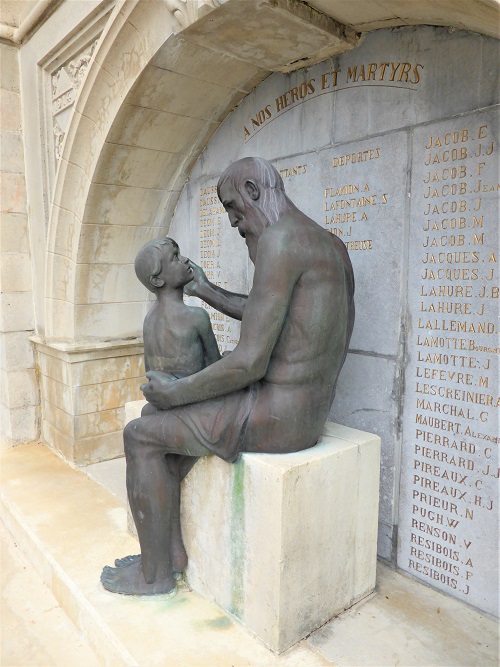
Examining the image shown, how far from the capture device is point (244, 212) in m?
2.28

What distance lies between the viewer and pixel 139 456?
246 centimetres

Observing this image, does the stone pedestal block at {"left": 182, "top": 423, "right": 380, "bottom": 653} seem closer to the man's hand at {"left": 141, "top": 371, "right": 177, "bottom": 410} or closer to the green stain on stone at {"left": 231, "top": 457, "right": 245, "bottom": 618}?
the green stain on stone at {"left": 231, "top": 457, "right": 245, "bottom": 618}

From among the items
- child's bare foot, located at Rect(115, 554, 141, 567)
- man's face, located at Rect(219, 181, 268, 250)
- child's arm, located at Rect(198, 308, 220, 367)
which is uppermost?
man's face, located at Rect(219, 181, 268, 250)

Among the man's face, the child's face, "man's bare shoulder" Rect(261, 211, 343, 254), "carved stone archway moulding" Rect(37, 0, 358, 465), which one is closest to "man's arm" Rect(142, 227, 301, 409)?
"man's bare shoulder" Rect(261, 211, 343, 254)

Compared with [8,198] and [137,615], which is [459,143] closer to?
[137,615]

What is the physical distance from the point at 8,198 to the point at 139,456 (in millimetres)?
3363

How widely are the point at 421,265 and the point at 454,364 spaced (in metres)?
0.53

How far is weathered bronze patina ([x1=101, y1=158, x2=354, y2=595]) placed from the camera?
2.11 metres

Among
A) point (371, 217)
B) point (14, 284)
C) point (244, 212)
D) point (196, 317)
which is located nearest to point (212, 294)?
point (196, 317)

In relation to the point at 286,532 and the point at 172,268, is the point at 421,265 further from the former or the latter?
the point at 286,532

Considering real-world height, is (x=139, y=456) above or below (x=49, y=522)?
above

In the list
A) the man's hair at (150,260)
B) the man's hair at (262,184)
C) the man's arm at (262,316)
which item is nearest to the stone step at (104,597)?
the man's arm at (262,316)

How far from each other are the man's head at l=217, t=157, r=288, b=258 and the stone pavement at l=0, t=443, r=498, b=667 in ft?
5.76

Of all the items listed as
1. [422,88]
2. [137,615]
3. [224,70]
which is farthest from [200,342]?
[224,70]
